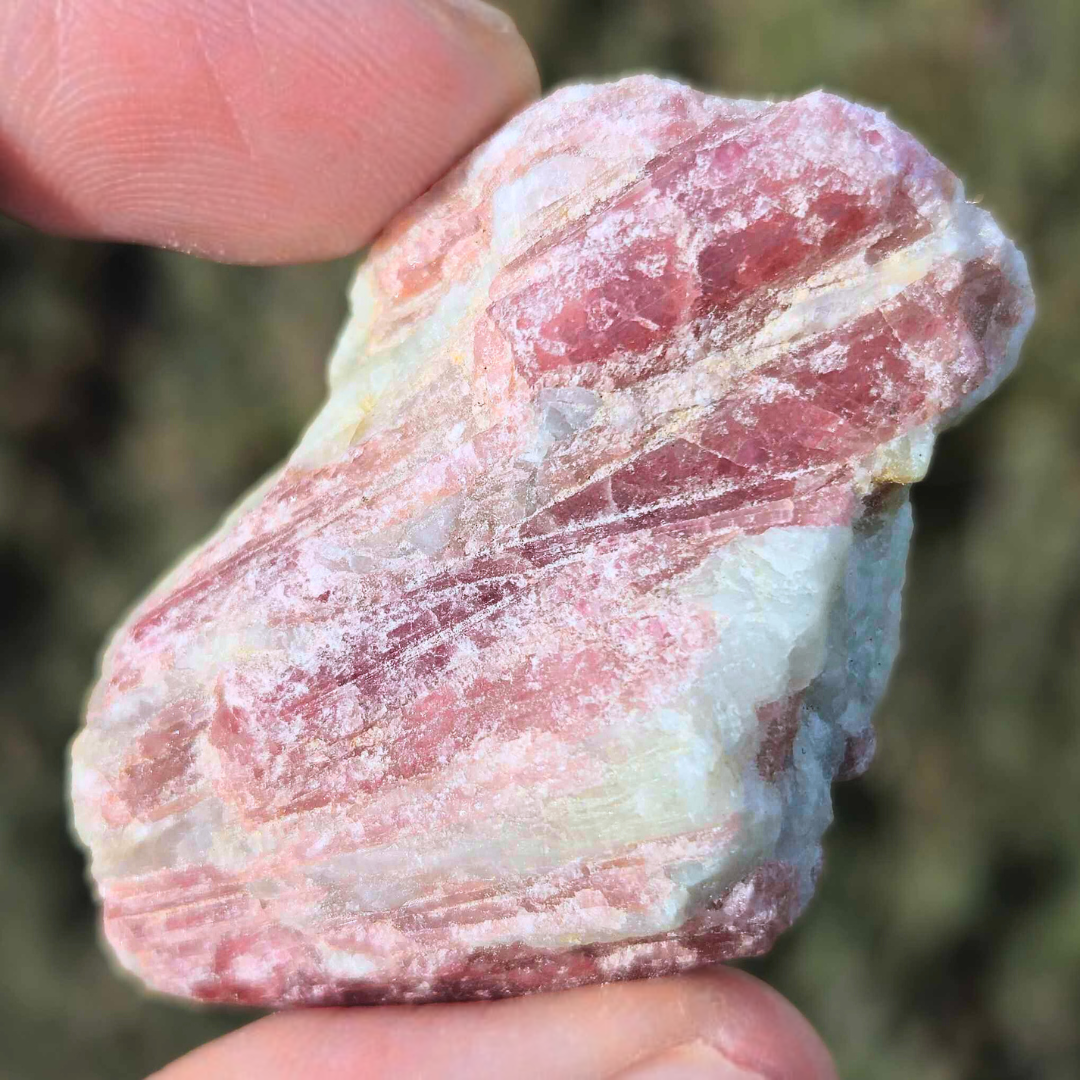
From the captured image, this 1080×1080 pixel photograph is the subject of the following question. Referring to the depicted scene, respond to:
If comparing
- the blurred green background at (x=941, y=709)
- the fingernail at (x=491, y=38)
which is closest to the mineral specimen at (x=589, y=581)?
the fingernail at (x=491, y=38)

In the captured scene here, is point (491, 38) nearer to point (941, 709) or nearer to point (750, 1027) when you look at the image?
point (750, 1027)

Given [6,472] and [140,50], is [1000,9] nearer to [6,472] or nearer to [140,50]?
[140,50]

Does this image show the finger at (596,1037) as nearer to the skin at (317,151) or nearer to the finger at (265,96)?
the skin at (317,151)

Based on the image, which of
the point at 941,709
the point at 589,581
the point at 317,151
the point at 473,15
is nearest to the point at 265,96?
the point at 317,151

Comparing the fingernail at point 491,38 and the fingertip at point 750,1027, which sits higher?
the fingernail at point 491,38

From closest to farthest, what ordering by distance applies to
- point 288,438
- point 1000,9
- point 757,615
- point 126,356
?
point 757,615 → point 1000,9 → point 288,438 → point 126,356

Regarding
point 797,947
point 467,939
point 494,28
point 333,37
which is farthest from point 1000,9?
point 467,939

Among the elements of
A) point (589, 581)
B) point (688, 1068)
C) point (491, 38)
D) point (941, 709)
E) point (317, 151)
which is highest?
point (491, 38)
